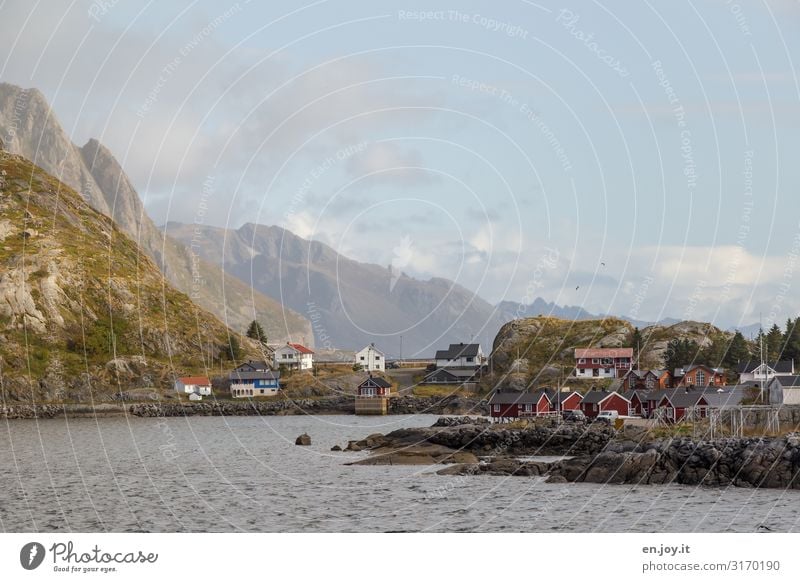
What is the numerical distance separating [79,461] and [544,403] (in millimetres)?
68065

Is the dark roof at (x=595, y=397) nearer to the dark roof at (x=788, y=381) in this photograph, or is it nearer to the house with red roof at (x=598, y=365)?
the dark roof at (x=788, y=381)

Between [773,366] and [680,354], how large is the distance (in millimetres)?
29987

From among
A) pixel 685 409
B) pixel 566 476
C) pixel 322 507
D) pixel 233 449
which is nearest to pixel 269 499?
pixel 322 507

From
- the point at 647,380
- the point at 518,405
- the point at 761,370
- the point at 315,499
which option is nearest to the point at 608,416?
the point at 518,405

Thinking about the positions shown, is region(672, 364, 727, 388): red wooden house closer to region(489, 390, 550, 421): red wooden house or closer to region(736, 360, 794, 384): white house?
region(736, 360, 794, 384): white house

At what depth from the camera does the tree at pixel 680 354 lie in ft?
603

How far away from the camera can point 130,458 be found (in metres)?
110

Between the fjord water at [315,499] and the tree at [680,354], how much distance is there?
3564 inches

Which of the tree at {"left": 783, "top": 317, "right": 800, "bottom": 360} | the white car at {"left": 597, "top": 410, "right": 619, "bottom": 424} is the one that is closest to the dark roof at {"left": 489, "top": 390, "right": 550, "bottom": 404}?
the white car at {"left": 597, "top": 410, "right": 619, "bottom": 424}

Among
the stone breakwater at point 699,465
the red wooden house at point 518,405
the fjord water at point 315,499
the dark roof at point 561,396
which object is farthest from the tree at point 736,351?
the stone breakwater at point 699,465

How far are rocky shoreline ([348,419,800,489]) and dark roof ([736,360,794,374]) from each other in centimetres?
5222

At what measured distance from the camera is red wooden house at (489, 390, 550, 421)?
145000 millimetres
